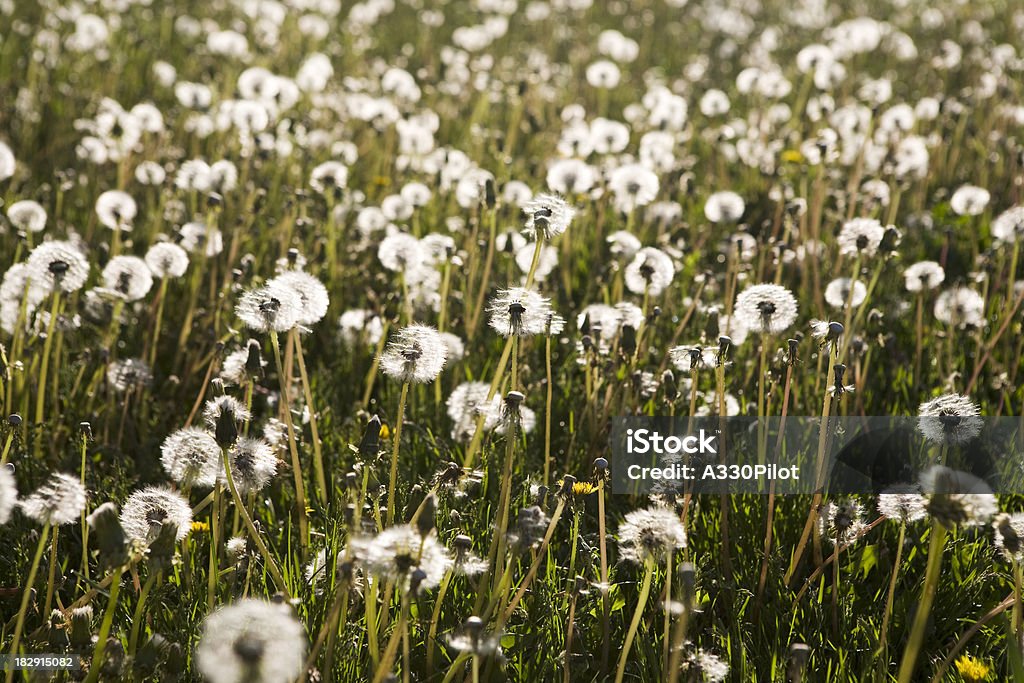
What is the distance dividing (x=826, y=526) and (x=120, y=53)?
5.77m

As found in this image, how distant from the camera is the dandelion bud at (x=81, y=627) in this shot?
5.67 ft

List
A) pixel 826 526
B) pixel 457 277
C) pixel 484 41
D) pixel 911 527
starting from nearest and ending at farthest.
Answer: pixel 826 526 < pixel 911 527 < pixel 457 277 < pixel 484 41

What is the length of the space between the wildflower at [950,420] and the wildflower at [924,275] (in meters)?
1.37

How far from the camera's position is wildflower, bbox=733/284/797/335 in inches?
96.0

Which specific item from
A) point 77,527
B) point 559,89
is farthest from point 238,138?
point 77,527

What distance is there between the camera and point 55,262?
2584 mm

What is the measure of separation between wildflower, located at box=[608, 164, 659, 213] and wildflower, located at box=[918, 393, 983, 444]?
2082 mm

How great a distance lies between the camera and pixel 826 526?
2254mm

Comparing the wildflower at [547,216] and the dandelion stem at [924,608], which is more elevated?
the wildflower at [547,216]

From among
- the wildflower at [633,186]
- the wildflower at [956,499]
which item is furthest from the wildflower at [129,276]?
the wildflower at [956,499]

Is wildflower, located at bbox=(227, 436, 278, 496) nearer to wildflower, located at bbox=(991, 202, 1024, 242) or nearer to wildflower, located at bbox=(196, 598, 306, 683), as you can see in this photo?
wildflower, located at bbox=(196, 598, 306, 683)

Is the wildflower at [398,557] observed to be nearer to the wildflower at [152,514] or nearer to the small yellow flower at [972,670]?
the wildflower at [152,514]

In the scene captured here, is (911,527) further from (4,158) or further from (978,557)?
(4,158)

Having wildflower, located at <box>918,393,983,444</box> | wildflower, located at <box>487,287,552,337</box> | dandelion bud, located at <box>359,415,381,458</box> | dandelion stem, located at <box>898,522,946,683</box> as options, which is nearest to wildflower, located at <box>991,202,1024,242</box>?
wildflower, located at <box>918,393,983,444</box>
